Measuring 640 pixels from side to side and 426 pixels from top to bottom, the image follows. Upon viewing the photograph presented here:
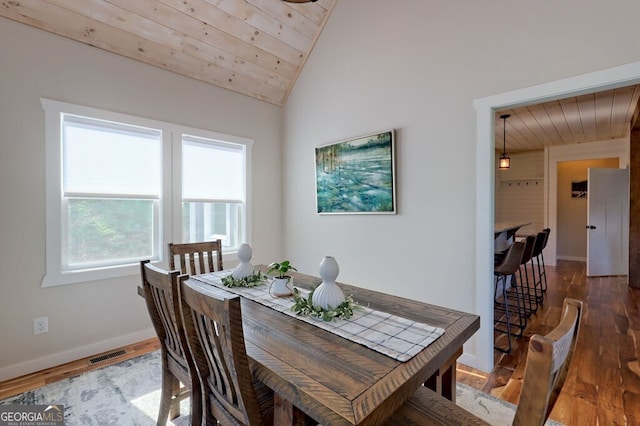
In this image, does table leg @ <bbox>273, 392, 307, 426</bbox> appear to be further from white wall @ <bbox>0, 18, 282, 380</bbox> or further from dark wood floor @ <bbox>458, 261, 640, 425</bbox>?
white wall @ <bbox>0, 18, 282, 380</bbox>

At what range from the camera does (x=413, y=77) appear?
9.14ft

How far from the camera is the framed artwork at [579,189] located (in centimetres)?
695

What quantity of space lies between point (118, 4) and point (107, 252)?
2141 mm

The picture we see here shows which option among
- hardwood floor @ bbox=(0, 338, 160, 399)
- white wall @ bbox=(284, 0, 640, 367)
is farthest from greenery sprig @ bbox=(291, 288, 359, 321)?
hardwood floor @ bbox=(0, 338, 160, 399)

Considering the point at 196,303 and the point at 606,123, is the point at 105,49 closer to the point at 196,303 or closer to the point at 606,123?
the point at 196,303

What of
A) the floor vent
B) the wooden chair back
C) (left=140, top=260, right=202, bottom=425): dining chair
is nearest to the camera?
the wooden chair back

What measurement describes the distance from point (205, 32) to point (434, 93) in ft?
7.53

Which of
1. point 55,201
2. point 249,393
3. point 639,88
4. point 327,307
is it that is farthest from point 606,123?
point 55,201

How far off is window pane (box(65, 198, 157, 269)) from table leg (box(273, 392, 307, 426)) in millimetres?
2486

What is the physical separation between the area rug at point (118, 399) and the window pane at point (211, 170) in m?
1.76

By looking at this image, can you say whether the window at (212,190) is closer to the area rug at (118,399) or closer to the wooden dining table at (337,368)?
the area rug at (118,399)

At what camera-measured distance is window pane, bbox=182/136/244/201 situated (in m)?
3.33

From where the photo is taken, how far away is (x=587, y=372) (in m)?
2.34

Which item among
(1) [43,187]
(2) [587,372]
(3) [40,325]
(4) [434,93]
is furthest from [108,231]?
(2) [587,372]
